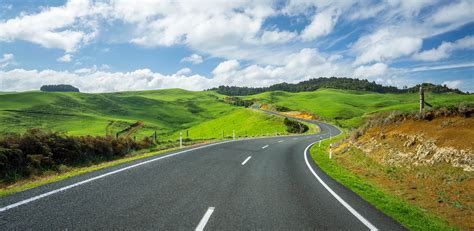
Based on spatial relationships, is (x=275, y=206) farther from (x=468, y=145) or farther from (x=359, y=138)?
(x=359, y=138)

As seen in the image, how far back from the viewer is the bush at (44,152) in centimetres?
1061

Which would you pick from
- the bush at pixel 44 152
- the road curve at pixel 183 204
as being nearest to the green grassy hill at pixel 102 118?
the bush at pixel 44 152

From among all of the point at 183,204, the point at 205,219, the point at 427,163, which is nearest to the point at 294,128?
the point at 427,163

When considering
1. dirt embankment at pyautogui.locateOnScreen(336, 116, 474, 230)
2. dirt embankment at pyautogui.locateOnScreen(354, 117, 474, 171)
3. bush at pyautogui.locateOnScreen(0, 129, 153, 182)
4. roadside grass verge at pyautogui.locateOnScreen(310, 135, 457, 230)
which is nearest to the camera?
roadside grass verge at pyautogui.locateOnScreen(310, 135, 457, 230)

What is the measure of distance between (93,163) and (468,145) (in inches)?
657

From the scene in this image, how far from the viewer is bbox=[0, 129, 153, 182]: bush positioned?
1061 cm

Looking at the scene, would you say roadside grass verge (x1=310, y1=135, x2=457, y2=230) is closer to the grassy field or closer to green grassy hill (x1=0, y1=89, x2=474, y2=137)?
green grassy hill (x1=0, y1=89, x2=474, y2=137)

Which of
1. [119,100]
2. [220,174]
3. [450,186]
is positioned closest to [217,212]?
[220,174]

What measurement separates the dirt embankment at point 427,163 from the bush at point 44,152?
13.6 m

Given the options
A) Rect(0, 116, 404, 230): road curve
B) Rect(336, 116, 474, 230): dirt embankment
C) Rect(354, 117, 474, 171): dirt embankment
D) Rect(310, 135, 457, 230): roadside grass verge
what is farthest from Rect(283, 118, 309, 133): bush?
Rect(0, 116, 404, 230): road curve

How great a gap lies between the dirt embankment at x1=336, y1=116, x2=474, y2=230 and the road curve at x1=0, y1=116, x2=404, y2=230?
261cm

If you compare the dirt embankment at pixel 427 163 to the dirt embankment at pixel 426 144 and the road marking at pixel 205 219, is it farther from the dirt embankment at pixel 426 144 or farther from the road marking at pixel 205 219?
the road marking at pixel 205 219

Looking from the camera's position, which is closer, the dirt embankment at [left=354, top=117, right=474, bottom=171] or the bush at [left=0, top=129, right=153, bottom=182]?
the bush at [left=0, top=129, right=153, bottom=182]

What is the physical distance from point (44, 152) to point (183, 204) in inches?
352
